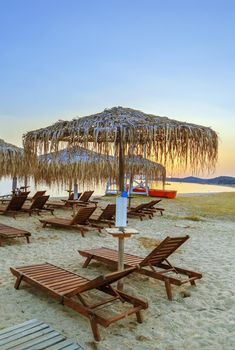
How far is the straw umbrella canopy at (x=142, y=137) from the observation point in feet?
18.7

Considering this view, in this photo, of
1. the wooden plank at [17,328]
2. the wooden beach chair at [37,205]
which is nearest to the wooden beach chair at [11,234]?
the wooden plank at [17,328]

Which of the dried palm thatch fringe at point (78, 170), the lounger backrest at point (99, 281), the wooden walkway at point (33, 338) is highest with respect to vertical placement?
the dried palm thatch fringe at point (78, 170)

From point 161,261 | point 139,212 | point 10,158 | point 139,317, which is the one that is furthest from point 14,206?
point 139,317

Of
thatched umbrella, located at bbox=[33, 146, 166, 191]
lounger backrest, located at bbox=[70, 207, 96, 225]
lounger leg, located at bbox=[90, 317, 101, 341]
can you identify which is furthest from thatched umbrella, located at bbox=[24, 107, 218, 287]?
thatched umbrella, located at bbox=[33, 146, 166, 191]

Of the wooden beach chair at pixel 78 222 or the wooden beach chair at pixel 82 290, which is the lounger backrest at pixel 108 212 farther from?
the wooden beach chair at pixel 82 290

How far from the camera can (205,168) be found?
5871mm

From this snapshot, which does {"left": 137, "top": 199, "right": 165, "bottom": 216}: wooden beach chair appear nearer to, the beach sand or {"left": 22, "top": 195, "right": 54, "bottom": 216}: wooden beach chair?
{"left": 22, "top": 195, "right": 54, "bottom": 216}: wooden beach chair

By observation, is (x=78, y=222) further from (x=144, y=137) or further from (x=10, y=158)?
(x=10, y=158)

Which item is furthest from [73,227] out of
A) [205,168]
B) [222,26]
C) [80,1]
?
[222,26]

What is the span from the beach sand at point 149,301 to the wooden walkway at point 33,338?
23 centimetres

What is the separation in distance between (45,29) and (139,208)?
7210mm

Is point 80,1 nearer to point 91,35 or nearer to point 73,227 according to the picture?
point 91,35

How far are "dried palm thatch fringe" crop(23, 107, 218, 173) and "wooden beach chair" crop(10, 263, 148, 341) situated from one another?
2.61 meters

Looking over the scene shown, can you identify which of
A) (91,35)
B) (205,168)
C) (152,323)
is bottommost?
(152,323)
